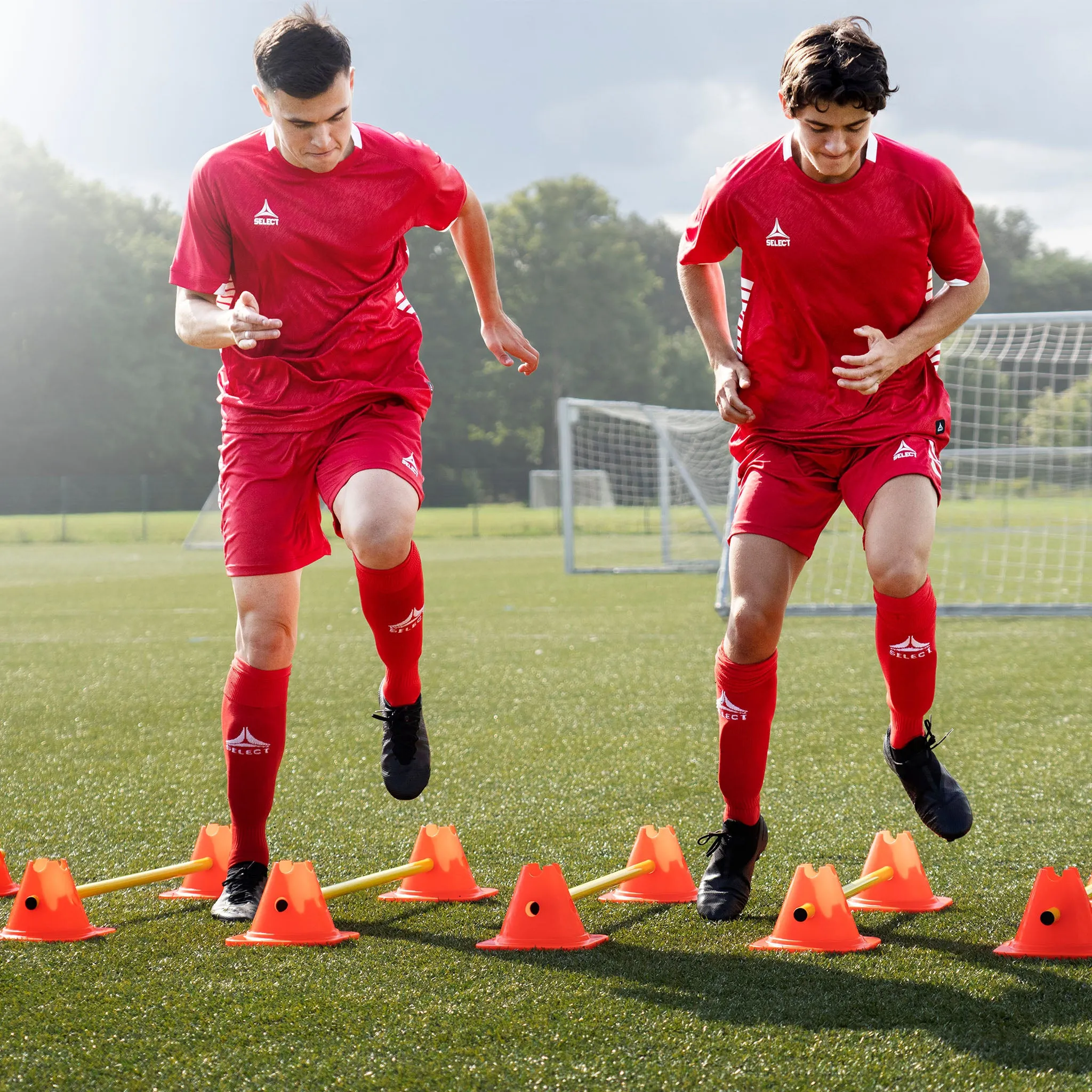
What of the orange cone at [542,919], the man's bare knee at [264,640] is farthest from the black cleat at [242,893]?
the orange cone at [542,919]

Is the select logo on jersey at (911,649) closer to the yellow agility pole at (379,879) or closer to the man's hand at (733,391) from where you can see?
the man's hand at (733,391)

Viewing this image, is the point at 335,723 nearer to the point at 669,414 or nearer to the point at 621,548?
the point at 669,414

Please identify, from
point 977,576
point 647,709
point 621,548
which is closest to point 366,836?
point 647,709

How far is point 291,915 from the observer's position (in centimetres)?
344

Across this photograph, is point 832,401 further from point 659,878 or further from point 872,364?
point 659,878

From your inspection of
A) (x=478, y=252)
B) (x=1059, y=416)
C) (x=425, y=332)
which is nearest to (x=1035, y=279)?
(x=425, y=332)

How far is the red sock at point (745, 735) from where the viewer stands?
3.82m

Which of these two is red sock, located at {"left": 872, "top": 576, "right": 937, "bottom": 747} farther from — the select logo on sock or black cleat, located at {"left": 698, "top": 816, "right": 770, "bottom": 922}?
the select logo on sock

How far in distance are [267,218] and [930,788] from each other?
2.42 metres

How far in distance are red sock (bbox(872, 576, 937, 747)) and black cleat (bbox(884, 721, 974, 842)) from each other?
0.11ft

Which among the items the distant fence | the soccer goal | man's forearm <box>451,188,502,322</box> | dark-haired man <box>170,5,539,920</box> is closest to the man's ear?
dark-haired man <box>170,5,539,920</box>

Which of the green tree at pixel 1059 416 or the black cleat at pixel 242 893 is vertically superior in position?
the green tree at pixel 1059 416

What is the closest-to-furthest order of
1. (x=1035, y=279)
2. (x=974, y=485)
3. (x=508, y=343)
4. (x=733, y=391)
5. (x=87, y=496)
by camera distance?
(x=733, y=391) → (x=508, y=343) → (x=974, y=485) → (x=87, y=496) → (x=1035, y=279)

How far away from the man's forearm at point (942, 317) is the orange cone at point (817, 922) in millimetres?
1383
